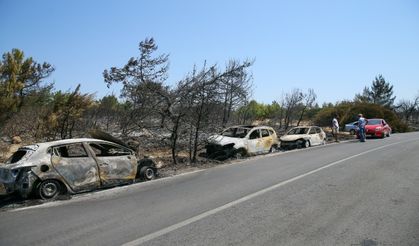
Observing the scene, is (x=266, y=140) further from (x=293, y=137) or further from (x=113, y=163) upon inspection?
(x=113, y=163)

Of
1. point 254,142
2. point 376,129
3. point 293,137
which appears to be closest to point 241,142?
point 254,142

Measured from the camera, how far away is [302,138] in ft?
75.7

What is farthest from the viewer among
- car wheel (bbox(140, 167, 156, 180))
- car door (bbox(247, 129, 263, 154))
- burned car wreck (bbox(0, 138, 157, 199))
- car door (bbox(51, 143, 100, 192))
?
car door (bbox(247, 129, 263, 154))

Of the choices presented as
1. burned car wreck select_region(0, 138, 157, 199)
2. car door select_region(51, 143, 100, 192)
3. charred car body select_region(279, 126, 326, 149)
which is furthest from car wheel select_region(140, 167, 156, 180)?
charred car body select_region(279, 126, 326, 149)

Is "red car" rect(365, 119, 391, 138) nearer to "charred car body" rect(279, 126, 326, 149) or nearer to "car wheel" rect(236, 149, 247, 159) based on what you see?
"charred car body" rect(279, 126, 326, 149)

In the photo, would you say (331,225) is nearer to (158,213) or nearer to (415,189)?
(158,213)

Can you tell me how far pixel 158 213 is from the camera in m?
7.52

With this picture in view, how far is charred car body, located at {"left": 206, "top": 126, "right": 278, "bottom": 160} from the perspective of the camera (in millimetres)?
18062

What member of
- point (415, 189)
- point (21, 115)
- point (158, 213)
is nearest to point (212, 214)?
point (158, 213)

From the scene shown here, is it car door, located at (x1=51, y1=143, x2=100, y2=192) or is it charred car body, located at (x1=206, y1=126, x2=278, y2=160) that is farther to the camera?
charred car body, located at (x1=206, y1=126, x2=278, y2=160)

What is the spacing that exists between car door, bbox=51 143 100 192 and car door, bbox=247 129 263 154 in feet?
32.3

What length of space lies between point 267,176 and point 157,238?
21.0 feet

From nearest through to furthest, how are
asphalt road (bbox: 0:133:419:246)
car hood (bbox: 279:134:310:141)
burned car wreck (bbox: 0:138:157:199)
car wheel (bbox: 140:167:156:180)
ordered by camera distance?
asphalt road (bbox: 0:133:419:246)
burned car wreck (bbox: 0:138:157:199)
car wheel (bbox: 140:167:156:180)
car hood (bbox: 279:134:310:141)

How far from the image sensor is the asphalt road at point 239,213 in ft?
19.3
